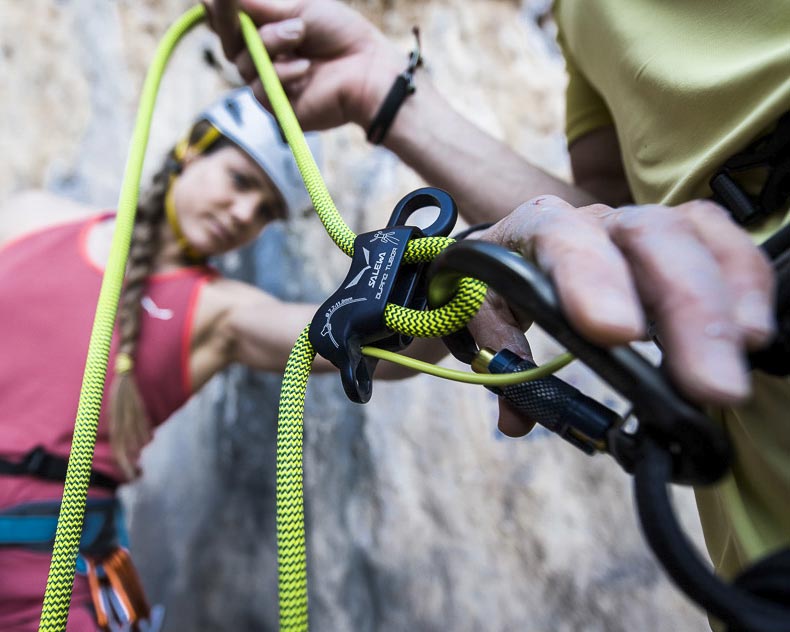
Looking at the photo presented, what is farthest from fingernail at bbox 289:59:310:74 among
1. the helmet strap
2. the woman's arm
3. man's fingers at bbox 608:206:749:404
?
the helmet strap

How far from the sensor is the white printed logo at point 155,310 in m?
1.15

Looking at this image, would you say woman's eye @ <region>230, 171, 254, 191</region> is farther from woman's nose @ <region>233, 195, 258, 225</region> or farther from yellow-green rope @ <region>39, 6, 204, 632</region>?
yellow-green rope @ <region>39, 6, 204, 632</region>

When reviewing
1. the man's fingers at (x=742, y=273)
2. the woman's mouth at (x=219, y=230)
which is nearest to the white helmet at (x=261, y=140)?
the woman's mouth at (x=219, y=230)

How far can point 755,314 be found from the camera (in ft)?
0.72

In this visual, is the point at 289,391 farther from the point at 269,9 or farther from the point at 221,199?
the point at 221,199

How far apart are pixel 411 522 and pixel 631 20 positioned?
0.92m

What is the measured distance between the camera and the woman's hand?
64cm

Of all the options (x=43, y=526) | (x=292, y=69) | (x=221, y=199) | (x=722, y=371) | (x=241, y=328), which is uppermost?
(x=722, y=371)

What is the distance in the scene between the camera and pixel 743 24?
14.8 inches

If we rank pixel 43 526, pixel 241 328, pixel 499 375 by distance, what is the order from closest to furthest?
pixel 499 375 → pixel 43 526 → pixel 241 328

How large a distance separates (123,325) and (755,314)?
1.09 meters

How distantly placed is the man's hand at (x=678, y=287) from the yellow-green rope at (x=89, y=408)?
39 cm

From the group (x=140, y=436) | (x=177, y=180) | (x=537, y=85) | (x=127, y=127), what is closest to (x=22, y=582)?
(x=140, y=436)

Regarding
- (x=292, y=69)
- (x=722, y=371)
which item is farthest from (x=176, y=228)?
(x=722, y=371)
